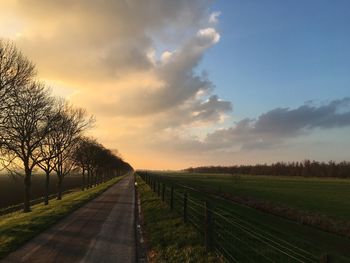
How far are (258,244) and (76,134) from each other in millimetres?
45070

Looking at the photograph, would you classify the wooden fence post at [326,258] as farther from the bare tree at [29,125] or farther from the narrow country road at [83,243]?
the bare tree at [29,125]


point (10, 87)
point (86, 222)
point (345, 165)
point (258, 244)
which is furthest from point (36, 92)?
point (345, 165)

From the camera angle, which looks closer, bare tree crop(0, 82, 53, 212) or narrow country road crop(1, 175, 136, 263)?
narrow country road crop(1, 175, 136, 263)

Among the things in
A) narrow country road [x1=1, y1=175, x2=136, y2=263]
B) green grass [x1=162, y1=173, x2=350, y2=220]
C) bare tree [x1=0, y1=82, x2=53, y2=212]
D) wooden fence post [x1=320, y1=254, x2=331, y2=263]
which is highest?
bare tree [x1=0, y1=82, x2=53, y2=212]

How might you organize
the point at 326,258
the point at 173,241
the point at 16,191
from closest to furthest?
the point at 326,258 < the point at 173,241 < the point at 16,191

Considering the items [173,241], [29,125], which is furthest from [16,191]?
[173,241]

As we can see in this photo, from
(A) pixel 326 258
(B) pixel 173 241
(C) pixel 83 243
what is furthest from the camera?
(C) pixel 83 243

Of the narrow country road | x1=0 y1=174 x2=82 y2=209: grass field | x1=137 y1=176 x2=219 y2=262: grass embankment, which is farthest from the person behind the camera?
x1=0 y1=174 x2=82 y2=209: grass field

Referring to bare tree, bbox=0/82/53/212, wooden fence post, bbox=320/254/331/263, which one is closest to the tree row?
bare tree, bbox=0/82/53/212

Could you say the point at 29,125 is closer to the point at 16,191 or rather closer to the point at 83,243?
the point at 83,243

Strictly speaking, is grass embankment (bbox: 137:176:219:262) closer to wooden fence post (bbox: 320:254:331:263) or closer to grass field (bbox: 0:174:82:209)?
wooden fence post (bbox: 320:254:331:263)

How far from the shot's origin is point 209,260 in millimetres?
10766

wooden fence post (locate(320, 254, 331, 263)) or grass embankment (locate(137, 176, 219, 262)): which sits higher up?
wooden fence post (locate(320, 254, 331, 263))

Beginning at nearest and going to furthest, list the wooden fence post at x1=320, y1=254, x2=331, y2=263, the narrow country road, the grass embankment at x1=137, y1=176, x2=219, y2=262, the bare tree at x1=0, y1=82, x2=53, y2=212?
the wooden fence post at x1=320, y1=254, x2=331, y2=263, the grass embankment at x1=137, y1=176, x2=219, y2=262, the narrow country road, the bare tree at x1=0, y1=82, x2=53, y2=212
